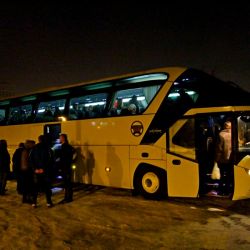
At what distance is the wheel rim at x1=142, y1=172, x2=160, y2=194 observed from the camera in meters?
10.0

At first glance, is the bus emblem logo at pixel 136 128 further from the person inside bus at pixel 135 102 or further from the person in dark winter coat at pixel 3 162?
the person in dark winter coat at pixel 3 162

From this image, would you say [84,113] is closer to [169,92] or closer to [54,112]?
[54,112]

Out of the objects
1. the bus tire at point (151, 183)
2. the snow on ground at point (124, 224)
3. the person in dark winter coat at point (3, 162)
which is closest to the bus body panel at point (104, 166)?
the bus tire at point (151, 183)

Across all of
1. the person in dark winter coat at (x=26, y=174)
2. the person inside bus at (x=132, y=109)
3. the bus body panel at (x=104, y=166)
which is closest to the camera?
the person in dark winter coat at (x=26, y=174)

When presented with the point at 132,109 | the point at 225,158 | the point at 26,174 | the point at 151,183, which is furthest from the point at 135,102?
the point at 26,174

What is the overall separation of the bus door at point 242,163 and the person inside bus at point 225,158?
22 centimetres

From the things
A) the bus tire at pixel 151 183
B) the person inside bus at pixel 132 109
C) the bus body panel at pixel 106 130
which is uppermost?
the person inside bus at pixel 132 109

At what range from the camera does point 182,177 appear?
9422mm

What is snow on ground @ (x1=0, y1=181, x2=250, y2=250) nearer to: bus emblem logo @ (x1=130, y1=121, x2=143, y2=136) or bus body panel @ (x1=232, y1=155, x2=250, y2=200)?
bus body panel @ (x1=232, y1=155, x2=250, y2=200)

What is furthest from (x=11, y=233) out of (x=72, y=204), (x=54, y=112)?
(x=54, y=112)

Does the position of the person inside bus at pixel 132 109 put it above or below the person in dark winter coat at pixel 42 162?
above

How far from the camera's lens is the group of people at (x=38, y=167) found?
876cm

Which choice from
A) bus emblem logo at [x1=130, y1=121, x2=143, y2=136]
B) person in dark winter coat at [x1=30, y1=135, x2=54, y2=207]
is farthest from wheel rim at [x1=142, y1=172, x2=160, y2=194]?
person in dark winter coat at [x1=30, y1=135, x2=54, y2=207]

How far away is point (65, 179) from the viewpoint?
976cm
